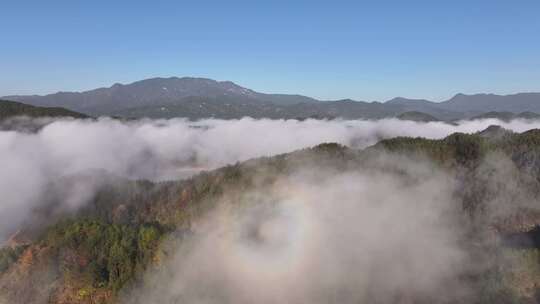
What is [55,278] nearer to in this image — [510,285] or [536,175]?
[510,285]

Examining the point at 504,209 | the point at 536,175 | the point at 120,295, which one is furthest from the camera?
the point at 536,175

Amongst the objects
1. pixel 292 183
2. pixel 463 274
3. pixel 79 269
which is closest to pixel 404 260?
pixel 463 274

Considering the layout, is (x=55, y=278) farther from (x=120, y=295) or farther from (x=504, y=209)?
(x=504, y=209)

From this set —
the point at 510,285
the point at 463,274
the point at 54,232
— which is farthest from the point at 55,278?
the point at 510,285

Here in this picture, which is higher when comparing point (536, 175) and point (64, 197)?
point (536, 175)

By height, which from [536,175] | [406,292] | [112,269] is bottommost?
[406,292]

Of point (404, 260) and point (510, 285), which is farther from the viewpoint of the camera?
point (404, 260)

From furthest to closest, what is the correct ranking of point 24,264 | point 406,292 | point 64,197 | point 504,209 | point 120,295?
point 64,197 → point 504,209 → point 24,264 → point 406,292 → point 120,295
